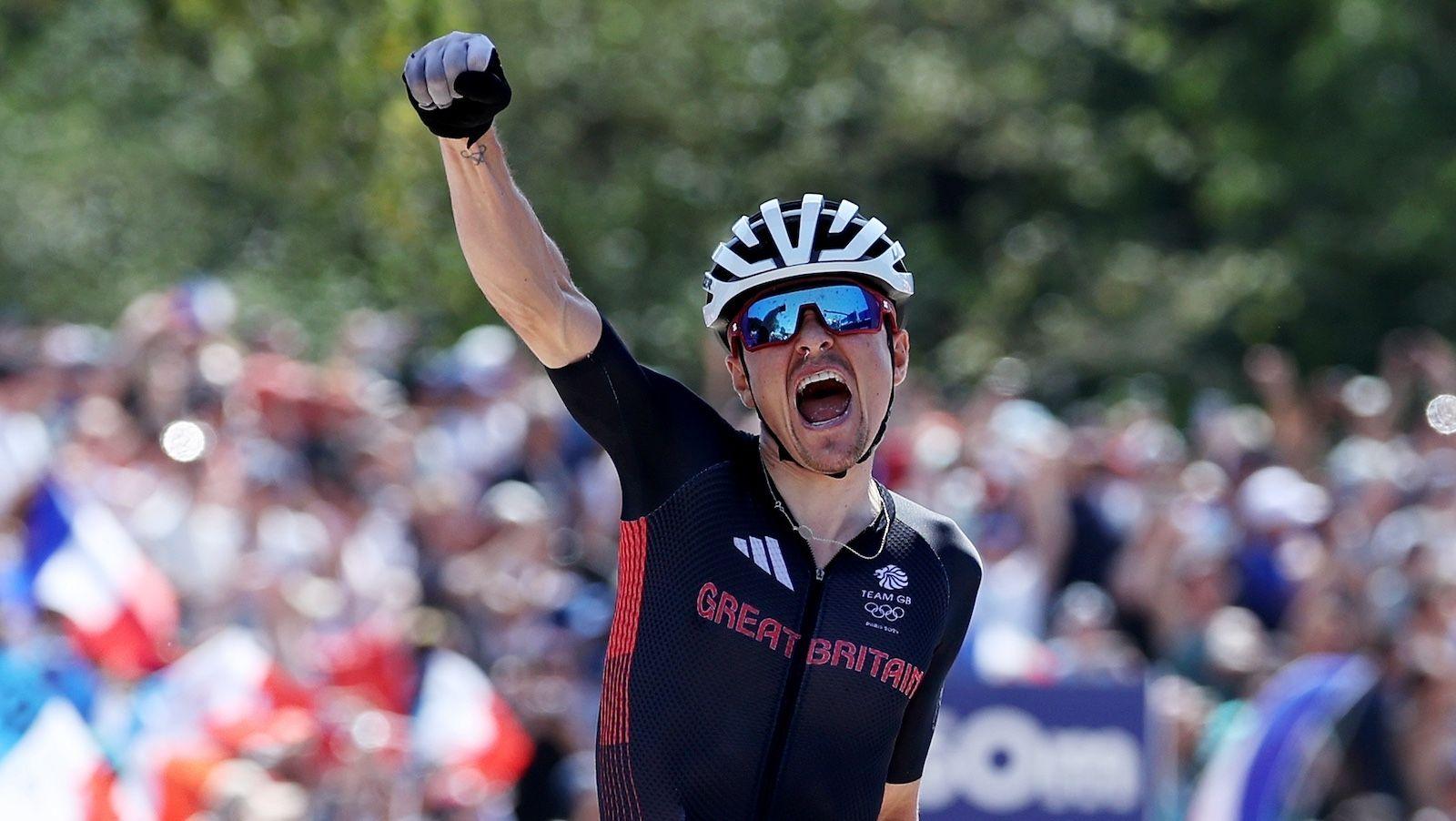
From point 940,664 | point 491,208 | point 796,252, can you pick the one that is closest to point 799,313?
point 796,252

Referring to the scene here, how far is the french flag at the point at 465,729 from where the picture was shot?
30.0 ft

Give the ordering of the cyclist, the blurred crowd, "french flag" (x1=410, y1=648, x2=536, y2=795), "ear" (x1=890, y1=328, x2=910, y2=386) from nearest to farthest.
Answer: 1. the cyclist
2. "ear" (x1=890, y1=328, x2=910, y2=386)
3. "french flag" (x1=410, y1=648, x2=536, y2=795)
4. the blurred crowd

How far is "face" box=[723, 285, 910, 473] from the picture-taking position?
452cm

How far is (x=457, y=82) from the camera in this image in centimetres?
397

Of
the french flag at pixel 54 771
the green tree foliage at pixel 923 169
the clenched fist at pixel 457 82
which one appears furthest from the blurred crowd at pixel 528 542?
the clenched fist at pixel 457 82

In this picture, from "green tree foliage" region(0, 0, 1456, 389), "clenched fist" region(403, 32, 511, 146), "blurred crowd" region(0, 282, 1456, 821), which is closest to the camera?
"clenched fist" region(403, 32, 511, 146)

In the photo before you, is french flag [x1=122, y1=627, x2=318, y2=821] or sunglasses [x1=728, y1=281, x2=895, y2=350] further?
french flag [x1=122, y1=627, x2=318, y2=821]

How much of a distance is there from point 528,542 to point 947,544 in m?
5.79

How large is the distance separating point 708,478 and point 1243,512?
27.4 ft

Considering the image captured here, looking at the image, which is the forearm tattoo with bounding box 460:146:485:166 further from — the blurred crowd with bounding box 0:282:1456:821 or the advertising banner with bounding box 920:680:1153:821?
the advertising banner with bounding box 920:680:1153:821

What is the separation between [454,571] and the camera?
10.1m

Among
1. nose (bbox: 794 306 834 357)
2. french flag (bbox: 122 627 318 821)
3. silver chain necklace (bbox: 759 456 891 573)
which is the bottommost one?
french flag (bbox: 122 627 318 821)

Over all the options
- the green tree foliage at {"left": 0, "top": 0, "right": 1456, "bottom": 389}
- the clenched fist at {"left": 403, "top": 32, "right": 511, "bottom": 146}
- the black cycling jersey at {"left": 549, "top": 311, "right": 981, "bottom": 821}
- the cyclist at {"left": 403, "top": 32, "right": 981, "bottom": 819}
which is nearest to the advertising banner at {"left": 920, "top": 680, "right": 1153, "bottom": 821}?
the green tree foliage at {"left": 0, "top": 0, "right": 1456, "bottom": 389}

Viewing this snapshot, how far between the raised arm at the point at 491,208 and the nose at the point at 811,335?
0.44 metres
